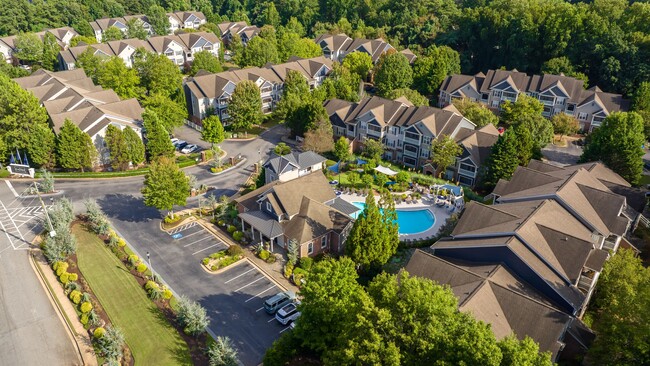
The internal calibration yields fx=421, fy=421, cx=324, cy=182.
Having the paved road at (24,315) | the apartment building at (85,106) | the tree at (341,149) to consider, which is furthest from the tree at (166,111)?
the paved road at (24,315)

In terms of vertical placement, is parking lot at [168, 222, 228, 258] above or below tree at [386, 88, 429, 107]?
below

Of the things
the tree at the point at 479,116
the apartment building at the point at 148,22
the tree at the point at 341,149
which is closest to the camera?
the tree at the point at 341,149

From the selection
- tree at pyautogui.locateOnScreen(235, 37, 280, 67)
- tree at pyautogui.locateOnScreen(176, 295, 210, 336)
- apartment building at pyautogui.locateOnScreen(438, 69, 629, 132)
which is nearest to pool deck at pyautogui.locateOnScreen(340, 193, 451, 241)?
tree at pyautogui.locateOnScreen(176, 295, 210, 336)

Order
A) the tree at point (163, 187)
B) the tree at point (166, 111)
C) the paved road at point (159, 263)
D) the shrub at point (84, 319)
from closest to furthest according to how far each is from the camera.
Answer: the paved road at point (159, 263), the shrub at point (84, 319), the tree at point (163, 187), the tree at point (166, 111)

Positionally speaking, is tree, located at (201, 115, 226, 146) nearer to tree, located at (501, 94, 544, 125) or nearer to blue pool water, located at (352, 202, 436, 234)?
blue pool water, located at (352, 202, 436, 234)

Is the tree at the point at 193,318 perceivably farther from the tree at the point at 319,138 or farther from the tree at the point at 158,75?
the tree at the point at 158,75

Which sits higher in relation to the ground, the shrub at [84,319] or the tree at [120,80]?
the tree at [120,80]
